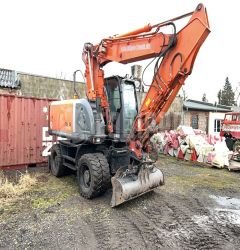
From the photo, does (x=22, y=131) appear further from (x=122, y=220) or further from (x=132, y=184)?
(x=122, y=220)

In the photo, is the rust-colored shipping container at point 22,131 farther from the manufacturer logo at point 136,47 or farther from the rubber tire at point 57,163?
the manufacturer logo at point 136,47

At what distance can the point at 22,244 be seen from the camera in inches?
143

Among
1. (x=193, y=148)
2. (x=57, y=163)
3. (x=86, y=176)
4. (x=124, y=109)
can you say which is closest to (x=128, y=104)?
(x=124, y=109)

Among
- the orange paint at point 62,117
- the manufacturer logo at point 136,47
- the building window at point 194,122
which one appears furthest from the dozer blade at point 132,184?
the building window at point 194,122

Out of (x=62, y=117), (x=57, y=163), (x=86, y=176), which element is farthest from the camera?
(x=57, y=163)

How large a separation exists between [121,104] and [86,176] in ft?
5.79

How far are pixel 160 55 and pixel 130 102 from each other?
4.98ft

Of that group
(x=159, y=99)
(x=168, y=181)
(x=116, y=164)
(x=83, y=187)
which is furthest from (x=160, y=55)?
(x=168, y=181)

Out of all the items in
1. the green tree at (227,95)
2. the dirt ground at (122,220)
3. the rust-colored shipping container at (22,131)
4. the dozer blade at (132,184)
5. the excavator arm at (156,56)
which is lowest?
the dirt ground at (122,220)

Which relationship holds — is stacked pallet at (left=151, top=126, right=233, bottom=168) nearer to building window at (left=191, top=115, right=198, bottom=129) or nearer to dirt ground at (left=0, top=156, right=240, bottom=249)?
dirt ground at (left=0, top=156, right=240, bottom=249)

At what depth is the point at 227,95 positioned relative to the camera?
57344mm

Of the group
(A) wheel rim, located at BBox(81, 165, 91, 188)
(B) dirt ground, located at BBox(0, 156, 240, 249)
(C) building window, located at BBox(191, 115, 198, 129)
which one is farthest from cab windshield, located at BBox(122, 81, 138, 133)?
(C) building window, located at BBox(191, 115, 198, 129)

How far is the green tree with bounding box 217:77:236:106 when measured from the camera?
2178 inches

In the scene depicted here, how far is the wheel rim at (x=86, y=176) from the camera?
18.3ft
